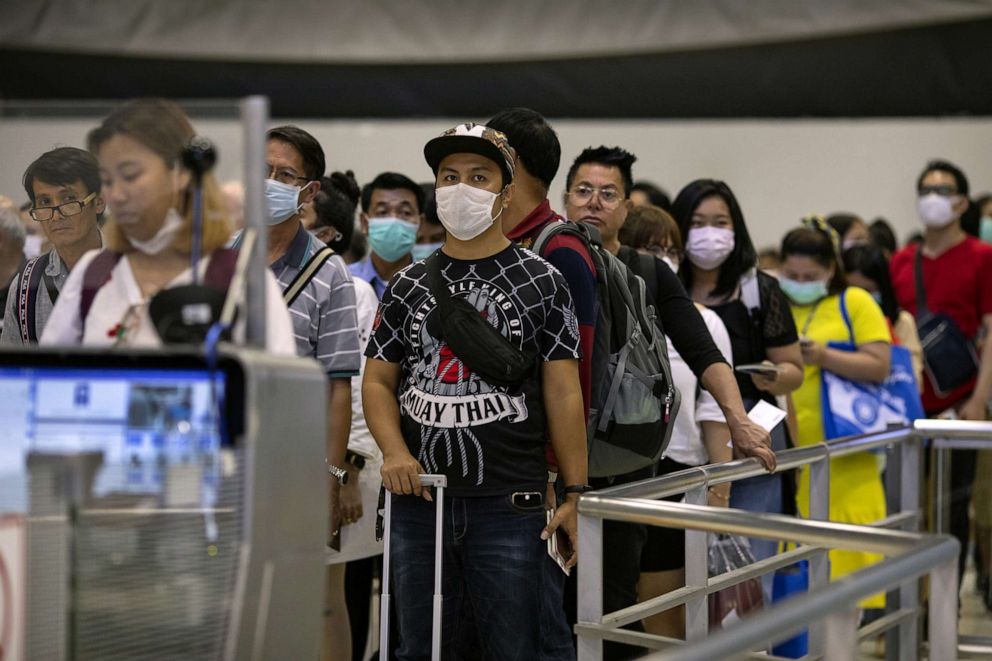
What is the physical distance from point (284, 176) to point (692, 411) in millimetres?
1544

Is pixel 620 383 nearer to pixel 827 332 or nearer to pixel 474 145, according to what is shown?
pixel 474 145

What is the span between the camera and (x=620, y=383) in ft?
10.2

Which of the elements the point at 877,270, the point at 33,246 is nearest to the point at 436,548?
the point at 33,246

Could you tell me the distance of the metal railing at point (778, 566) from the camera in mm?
1703

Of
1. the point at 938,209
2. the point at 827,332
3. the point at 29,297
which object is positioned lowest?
the point at 827,332

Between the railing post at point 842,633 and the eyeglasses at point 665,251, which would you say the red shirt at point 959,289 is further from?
the railing post at point 842,633

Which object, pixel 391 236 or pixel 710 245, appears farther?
pixel 391 236

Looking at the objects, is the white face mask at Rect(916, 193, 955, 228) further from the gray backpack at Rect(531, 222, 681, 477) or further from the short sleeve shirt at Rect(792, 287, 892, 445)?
the gray backpack at Rect(531, 222, 681, 477)

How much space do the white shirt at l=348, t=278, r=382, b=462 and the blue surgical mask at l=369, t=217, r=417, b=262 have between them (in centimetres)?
42

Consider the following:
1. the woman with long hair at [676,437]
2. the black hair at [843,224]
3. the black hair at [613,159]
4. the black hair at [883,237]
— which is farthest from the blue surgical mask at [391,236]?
the black hair at [883,237]

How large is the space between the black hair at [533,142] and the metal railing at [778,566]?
85cm

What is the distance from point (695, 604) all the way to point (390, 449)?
741mm

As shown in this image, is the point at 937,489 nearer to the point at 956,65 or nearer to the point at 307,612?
the point at 307,612

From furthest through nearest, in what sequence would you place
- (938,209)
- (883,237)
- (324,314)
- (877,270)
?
(883,237) → (938,209) → (877,270) → (324,314)
